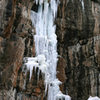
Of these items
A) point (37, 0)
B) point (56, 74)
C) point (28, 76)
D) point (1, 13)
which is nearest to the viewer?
point (28, 76)

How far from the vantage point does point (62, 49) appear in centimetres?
1909

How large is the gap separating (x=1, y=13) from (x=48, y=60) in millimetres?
4513

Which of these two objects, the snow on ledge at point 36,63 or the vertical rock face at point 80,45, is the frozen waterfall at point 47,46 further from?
the vertical rock face at point 80,45

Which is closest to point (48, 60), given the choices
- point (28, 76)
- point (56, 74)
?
point (56, 74)

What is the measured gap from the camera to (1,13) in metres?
16.3

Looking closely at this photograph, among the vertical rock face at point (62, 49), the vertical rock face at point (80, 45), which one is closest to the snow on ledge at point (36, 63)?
the vertical rock face at point (62, 49)

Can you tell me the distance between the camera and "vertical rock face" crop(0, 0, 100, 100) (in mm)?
15234

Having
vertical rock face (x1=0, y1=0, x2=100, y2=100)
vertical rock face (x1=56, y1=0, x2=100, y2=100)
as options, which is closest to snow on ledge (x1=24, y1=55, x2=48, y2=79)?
vertical rock face (x1=0, y1=0, x2=100, y2=100)

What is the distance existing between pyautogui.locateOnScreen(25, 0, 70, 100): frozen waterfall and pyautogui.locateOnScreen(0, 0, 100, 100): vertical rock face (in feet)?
1.55

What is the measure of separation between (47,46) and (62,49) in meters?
1.70

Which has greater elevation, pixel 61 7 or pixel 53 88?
pixel 61 7

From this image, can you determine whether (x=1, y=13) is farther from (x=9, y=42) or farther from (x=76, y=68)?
(x=76, y=68)

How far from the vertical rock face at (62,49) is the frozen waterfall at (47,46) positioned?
47 cm

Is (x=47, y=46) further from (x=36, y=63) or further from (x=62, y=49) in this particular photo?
(x=36, y=63)
